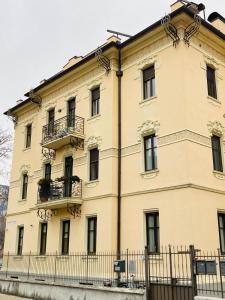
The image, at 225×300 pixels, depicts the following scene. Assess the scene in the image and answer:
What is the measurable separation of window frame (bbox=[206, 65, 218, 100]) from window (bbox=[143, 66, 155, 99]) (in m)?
2.64

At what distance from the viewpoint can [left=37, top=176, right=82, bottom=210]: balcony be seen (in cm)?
1867

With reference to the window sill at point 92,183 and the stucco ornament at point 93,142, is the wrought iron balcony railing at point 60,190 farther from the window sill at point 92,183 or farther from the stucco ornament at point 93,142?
the stucco ornament at point 93,142

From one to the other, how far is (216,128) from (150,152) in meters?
3.24

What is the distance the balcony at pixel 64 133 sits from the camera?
19.6 meters

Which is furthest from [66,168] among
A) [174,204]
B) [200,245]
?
[200,245]

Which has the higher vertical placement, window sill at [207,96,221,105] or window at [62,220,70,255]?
window sill at [207,96,221,105]

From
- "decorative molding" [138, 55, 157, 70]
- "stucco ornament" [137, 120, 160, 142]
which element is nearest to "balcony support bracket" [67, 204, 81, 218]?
"stucco ornament" [137, 120, 160, 142]

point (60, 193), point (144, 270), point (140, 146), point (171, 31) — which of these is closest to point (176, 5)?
point (171, 31)

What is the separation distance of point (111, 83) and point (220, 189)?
25.1 feet

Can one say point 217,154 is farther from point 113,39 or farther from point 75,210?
point 113,39

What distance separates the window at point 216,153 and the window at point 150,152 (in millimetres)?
2665

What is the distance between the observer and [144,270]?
1455 cm

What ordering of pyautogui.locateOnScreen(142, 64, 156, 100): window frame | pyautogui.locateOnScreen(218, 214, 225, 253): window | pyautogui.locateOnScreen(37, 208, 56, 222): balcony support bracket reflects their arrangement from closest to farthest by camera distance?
pyautogui.locateOnScreen(218, 214, 225, 253): window → pyautogui.locateOnScreen(142, 64, 156, 100): window frame → pyautogui.locateOnScreen(37, 208, 56, 222): balcony support bracket

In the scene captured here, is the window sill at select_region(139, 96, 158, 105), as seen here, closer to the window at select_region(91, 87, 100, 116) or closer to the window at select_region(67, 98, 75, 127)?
the window at select_region(91, 87, 100, 116)
